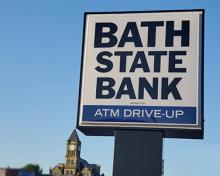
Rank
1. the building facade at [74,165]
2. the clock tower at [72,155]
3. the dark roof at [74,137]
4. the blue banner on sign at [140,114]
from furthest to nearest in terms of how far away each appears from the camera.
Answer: the dark roof at [74,137], the clock tower at [72,155], the building facade at [74,165], the blue banner on sign at [140,114]

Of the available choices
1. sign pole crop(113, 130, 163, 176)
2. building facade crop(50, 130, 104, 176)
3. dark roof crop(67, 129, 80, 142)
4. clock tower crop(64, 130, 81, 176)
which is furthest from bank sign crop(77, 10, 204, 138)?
dark roof crop(67, 129, 80, 142)

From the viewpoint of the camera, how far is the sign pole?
33.2ft

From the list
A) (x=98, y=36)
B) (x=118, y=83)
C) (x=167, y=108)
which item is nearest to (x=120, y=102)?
(x=118, y=83)

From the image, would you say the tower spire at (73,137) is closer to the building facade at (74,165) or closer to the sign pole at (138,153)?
the building facade at (74,165)

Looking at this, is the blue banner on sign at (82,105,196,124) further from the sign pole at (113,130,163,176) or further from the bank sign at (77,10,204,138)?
the sign pole at (113,130,163,176)

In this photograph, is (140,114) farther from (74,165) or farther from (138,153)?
(74,165)

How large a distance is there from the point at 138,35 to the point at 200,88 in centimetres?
201

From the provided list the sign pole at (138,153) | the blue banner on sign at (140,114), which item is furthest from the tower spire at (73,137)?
the sign pole at (138,153)

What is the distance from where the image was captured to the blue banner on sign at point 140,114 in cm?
1039

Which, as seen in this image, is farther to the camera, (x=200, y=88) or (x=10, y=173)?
(x=10, y=173)

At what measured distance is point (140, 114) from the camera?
10.6 metres

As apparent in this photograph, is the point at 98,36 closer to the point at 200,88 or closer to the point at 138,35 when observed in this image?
the point at 138,35

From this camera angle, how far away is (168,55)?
35.1 feet

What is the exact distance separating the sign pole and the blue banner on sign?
0.32 meters
